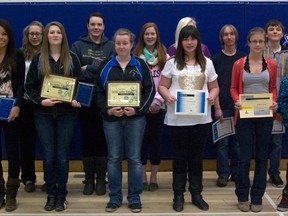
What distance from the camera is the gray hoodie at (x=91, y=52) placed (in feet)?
14.2

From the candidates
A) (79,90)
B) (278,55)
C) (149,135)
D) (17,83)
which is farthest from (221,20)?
(17,83)

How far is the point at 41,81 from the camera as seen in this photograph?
388 centimetres

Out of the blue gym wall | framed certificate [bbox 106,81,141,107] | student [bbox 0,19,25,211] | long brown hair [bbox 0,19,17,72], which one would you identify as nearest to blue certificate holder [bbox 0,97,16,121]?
student [bbox 0,19,25,211]

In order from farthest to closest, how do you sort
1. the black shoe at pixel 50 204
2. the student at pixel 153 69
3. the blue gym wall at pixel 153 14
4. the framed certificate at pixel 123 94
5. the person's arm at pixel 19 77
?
1. the blue gym wall at pixel 153 14
2. the student at pixel 153 69
3. the black shoe at pixel 50 204
4. the person's arm at pixel 19 77
5. the framed certificate at pixel 123 94

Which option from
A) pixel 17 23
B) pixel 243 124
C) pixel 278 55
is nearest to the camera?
pixel 243 124

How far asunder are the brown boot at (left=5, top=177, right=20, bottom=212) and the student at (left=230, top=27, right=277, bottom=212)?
2065 millimetres

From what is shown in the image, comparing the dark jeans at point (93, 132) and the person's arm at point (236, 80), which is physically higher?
the person's arm at point (236, 80)

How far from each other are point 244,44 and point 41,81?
2584mm

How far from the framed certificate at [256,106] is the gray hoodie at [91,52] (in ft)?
4.68

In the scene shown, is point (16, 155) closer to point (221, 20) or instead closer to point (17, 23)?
point (17, 23)

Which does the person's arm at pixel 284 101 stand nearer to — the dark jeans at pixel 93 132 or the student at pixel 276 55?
the student at pixel 276 55

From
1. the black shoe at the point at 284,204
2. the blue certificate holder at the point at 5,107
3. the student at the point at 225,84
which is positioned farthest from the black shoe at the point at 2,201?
the black shoe at the point at 284,204

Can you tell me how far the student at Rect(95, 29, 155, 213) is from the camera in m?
3.87

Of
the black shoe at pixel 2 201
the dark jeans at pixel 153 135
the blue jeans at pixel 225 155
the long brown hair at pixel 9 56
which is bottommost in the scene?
the black shoe at pixel 2 201
